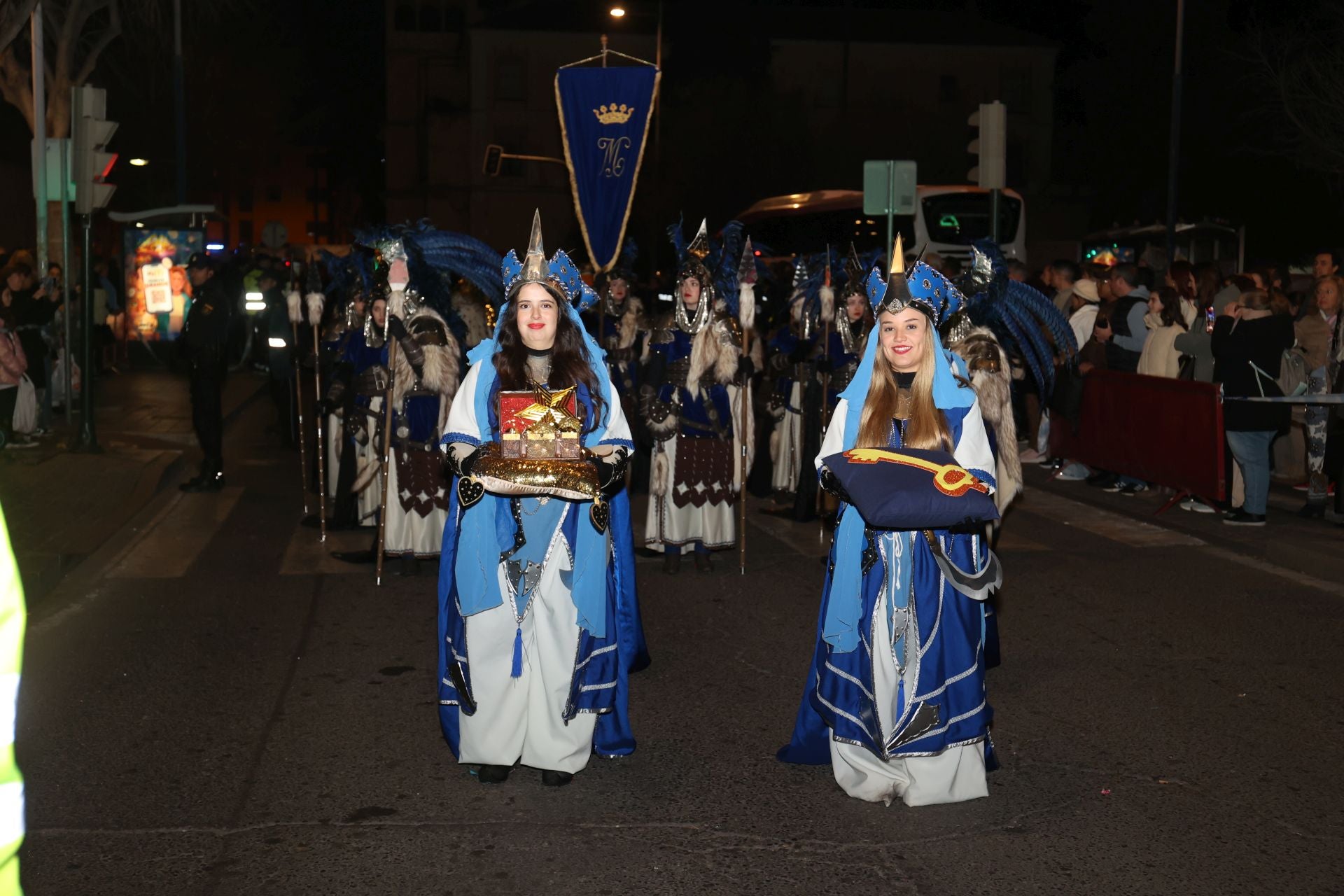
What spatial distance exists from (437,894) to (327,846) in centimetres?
58

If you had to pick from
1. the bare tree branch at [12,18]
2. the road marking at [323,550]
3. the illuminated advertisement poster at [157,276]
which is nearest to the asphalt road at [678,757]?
the road marking at [323,550]

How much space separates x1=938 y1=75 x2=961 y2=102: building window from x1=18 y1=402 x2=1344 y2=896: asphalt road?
54690mm

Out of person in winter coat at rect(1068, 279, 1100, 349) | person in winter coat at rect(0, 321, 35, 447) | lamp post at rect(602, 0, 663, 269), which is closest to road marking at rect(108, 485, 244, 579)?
person in winter coat at rect(0, 321, 35, 447)

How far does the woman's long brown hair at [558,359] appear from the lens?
5676 millimetres

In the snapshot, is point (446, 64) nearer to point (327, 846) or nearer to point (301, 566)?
point (301, 566)

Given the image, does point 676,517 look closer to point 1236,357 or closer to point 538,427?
point 538,427

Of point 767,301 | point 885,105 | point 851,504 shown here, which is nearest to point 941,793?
point 851,504

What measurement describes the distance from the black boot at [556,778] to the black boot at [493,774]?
5.7 inches

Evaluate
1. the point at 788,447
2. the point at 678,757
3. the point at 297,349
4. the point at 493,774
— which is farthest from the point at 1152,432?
the point at 493,774

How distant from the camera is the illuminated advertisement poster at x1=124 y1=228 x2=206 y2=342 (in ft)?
79.6

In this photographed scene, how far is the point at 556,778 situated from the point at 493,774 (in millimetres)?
243

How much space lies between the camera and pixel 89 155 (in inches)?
591

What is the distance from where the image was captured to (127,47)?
33969 millimetres

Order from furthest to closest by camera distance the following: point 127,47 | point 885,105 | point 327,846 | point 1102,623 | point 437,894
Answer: point 885,105 < point 127,47 < point 1102,623 < point 327,846 < point 437,894
